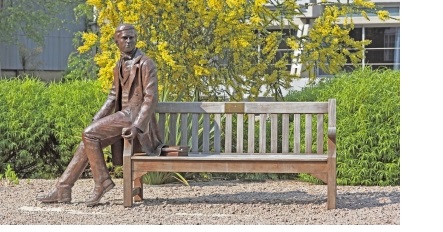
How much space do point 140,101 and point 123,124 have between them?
249 mm

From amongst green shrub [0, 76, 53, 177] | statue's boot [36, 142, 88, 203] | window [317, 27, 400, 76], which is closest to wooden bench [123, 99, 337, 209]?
statue's boot [36, 142, 88, 203]

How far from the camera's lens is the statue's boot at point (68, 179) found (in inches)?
326

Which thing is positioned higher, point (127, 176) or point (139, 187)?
point (127, 176)

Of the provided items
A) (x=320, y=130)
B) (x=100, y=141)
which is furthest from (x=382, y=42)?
(x=100, y=141)

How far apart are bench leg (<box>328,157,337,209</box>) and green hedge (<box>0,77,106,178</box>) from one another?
3556 millimetres

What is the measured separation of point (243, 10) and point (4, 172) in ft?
10.4

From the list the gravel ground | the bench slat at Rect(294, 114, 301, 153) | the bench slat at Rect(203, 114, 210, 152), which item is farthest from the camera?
Answer: the bench slat at Rect(203, 114, 210, 152)

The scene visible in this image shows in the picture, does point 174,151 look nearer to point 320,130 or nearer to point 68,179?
point 68,179

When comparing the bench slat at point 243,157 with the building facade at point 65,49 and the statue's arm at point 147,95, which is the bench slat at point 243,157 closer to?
the statue's arm at point 147,95

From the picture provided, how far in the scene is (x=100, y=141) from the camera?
8.11m

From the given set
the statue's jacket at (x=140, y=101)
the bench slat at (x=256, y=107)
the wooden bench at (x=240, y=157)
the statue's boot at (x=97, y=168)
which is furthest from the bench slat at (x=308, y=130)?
the statue's boot at (x=97, y=168)

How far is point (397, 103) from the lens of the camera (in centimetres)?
998

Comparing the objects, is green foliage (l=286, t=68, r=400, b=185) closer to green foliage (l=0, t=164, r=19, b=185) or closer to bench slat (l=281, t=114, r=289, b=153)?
bench slat (l=281, t=114, r=289, b=153)

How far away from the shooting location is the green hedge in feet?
35.0
